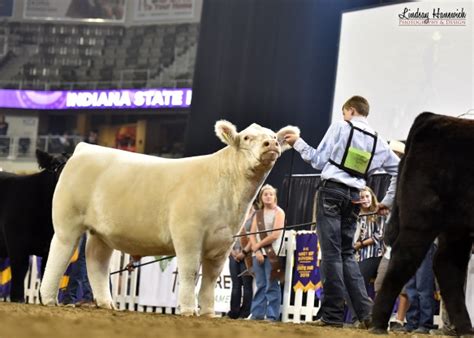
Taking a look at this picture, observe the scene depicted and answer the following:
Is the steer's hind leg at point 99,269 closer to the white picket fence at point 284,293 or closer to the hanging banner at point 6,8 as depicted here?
the white picket fence at point 284,293

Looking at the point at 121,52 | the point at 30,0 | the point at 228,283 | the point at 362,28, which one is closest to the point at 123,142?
the point at 121,52

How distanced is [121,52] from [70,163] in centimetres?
3212

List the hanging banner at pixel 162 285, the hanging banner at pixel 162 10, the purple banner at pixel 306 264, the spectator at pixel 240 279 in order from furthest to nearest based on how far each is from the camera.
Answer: the hanging banner at pixel 162 10
the hanging banner at pixel 162 285
the spectator at pixel 240 279
the purple banner at pixel 306 264

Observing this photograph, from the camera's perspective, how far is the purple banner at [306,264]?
35.5ft

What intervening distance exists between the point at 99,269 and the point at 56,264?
0.38 m

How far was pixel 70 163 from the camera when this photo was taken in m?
8.36

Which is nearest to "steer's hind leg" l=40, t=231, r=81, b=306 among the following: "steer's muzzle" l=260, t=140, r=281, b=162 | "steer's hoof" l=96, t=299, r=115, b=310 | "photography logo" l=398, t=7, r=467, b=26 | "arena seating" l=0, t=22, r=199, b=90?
"steer's hoof" l=96, t=299, r=115, b=310

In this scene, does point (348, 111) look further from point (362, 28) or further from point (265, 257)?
point (362, 28)

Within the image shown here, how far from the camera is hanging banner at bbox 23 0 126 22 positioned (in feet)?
133

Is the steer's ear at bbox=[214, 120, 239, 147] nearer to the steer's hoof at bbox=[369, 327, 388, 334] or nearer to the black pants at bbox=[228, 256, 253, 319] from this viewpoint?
the steer's hoof at bbox=[369, 327, 388, 334]

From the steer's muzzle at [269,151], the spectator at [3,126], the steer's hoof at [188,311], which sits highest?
the spectator at [3,126]

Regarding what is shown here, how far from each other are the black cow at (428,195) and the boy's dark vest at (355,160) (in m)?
Answer: 1.24

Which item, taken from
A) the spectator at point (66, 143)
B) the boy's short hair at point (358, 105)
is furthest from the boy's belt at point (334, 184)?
the spectator at point (66, 143)

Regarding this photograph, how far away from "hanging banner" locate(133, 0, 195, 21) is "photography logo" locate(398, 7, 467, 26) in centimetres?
2620
